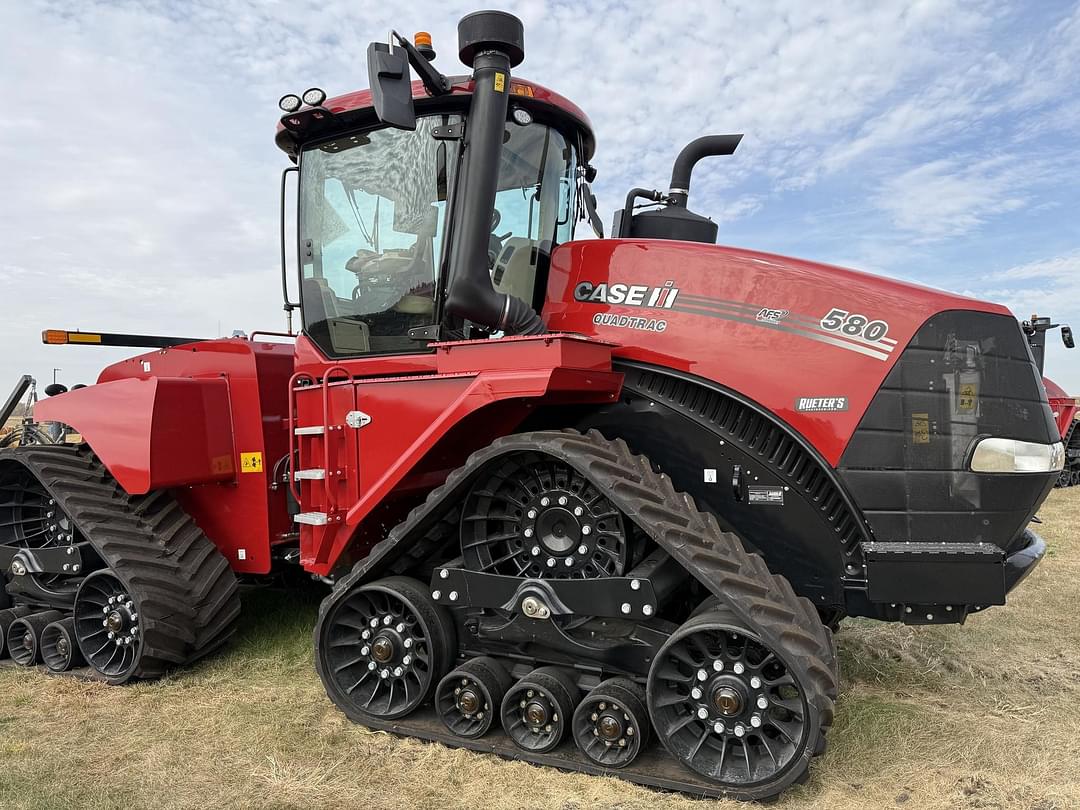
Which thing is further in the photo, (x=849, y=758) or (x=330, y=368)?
(x=330, y=368)

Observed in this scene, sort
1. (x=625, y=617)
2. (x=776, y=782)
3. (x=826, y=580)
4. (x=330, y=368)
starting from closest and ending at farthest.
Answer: (x=776, y=782) < (x=625, y=617) < (x=826, y=580) < (x=330, y=368)

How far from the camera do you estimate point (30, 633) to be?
5016 mm

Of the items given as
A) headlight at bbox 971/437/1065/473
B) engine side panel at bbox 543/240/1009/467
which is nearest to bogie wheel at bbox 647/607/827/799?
engine side panel at bbox 543/240/1009/467

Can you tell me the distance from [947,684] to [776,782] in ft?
6.53

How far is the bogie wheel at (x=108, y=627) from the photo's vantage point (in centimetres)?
460

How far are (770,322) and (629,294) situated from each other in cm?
70

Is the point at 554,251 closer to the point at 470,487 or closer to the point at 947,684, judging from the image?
the point at 470,487

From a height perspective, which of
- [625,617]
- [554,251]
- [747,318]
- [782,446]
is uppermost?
[554,251]

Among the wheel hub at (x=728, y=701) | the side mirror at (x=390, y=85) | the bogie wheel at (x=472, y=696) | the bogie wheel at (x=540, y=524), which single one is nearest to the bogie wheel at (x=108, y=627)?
the bogie wheel at (x=472, y=696)

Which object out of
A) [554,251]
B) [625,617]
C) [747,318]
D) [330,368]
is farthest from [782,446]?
[330,368]

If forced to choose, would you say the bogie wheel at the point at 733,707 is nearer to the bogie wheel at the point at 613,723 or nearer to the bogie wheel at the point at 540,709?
the bogie wheel at the point at 613,723

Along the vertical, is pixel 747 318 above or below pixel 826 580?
above

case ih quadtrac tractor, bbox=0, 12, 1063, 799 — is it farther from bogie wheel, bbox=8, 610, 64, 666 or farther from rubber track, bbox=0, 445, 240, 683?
bogie wheel, bbox=8, 610, 64, 666

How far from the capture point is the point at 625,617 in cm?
332
